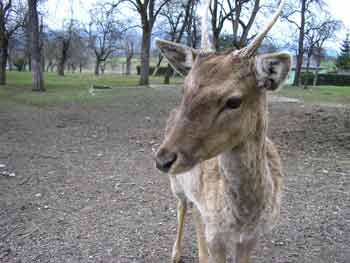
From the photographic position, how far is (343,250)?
432cm

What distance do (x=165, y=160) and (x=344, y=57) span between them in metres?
63.2

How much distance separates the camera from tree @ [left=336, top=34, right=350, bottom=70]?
5822 centimetres

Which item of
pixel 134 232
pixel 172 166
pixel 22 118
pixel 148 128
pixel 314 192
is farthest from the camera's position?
pixel 22 118

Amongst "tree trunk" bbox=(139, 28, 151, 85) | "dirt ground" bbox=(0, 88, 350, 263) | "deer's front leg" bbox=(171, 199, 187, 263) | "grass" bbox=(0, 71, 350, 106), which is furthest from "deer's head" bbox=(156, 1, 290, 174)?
"tree trunk" bbox=(139, 28, 151, 85)

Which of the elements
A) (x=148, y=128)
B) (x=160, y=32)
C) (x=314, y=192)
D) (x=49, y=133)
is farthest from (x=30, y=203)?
(x=160, y=32)

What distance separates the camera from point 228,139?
2375mm

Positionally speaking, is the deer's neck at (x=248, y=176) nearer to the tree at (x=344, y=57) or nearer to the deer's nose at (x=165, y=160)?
the deer's nose at (x=165, y=160)

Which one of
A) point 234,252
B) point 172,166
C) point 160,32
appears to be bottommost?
point 234,252

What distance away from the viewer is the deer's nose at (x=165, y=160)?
2.12 m

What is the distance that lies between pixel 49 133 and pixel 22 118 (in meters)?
2.79

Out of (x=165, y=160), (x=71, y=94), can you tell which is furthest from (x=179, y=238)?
(x=71, y=94)

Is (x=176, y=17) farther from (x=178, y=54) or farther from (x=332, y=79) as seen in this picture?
(x=178, y=54)

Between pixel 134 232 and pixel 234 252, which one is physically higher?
pixel 234 252

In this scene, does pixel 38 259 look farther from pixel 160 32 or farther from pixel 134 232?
pixel 160 32
